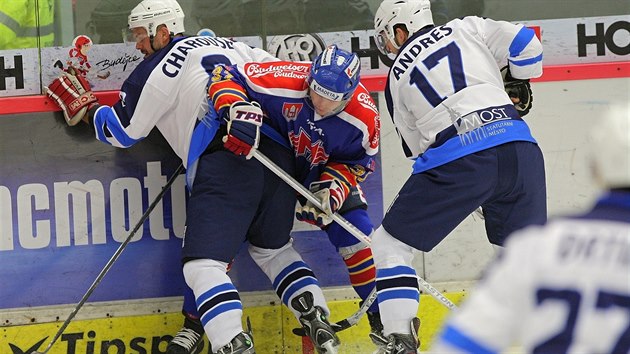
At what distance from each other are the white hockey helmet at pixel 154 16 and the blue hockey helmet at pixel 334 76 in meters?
0.64

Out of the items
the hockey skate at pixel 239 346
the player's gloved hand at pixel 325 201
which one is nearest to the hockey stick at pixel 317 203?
the player's gloved hand at pixel 325 201

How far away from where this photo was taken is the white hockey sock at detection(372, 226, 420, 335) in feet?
12.6

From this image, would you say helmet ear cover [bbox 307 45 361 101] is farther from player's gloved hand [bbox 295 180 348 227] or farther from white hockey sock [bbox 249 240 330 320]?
white hockey sock [bbox 249 240 330 320]

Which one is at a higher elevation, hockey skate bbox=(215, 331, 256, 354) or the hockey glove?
the hockey glove

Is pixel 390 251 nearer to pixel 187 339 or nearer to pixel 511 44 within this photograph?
pixel 511 44

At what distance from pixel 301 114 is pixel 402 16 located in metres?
0.49

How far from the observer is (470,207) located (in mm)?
3783

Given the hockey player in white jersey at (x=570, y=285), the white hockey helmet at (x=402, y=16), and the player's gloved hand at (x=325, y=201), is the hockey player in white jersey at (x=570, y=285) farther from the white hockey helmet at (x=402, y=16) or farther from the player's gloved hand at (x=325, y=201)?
the player's gloved hand at (x=325, y=201)

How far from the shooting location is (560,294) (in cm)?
188

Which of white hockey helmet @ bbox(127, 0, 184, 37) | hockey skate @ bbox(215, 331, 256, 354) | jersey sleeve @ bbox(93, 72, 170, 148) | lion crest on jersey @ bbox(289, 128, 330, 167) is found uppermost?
white hockey helmet @ bbox(127, 0, 184, 37)

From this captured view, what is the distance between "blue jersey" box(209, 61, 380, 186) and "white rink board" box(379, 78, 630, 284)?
418mm

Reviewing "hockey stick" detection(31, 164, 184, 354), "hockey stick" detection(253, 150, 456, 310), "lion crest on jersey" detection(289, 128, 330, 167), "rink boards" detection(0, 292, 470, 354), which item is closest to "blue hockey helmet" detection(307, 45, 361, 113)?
"lion crest on jersey" detection(289, 128, 330, 167)

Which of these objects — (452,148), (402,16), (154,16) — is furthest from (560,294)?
(154,16)

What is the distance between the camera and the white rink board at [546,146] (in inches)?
184
